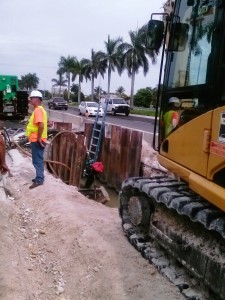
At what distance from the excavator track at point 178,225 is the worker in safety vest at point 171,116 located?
729 millimetres

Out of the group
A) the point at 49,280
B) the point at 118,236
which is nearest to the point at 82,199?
the point at 118,236

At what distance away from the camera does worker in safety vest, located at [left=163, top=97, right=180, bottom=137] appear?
4418 mm

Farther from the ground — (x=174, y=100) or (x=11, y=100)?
(x=174, y=100)

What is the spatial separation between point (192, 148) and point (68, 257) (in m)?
2.21

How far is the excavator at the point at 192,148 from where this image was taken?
355 centimetres

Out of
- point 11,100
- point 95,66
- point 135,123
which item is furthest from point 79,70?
point 11,100

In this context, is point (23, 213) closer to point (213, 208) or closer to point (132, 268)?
point (132, 268)

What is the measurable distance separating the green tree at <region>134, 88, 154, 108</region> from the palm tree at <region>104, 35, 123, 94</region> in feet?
24.1

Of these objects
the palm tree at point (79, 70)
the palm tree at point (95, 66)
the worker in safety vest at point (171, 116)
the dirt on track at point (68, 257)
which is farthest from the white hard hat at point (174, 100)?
the palm tree at point (79, 70)

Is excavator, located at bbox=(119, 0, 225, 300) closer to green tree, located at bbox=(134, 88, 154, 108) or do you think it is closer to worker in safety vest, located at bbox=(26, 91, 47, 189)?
worker in safety vest, located at bbox=(26, 91, 47, 189)

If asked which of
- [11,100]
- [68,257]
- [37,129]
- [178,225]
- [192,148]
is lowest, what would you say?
[68,257]

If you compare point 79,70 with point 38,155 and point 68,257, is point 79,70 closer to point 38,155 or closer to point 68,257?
point 38,155

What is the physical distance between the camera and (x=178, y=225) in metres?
4.43

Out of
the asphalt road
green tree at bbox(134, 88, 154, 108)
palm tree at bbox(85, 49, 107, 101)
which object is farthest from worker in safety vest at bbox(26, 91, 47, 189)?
green tree at bbox(134, 88, 154, 108)
